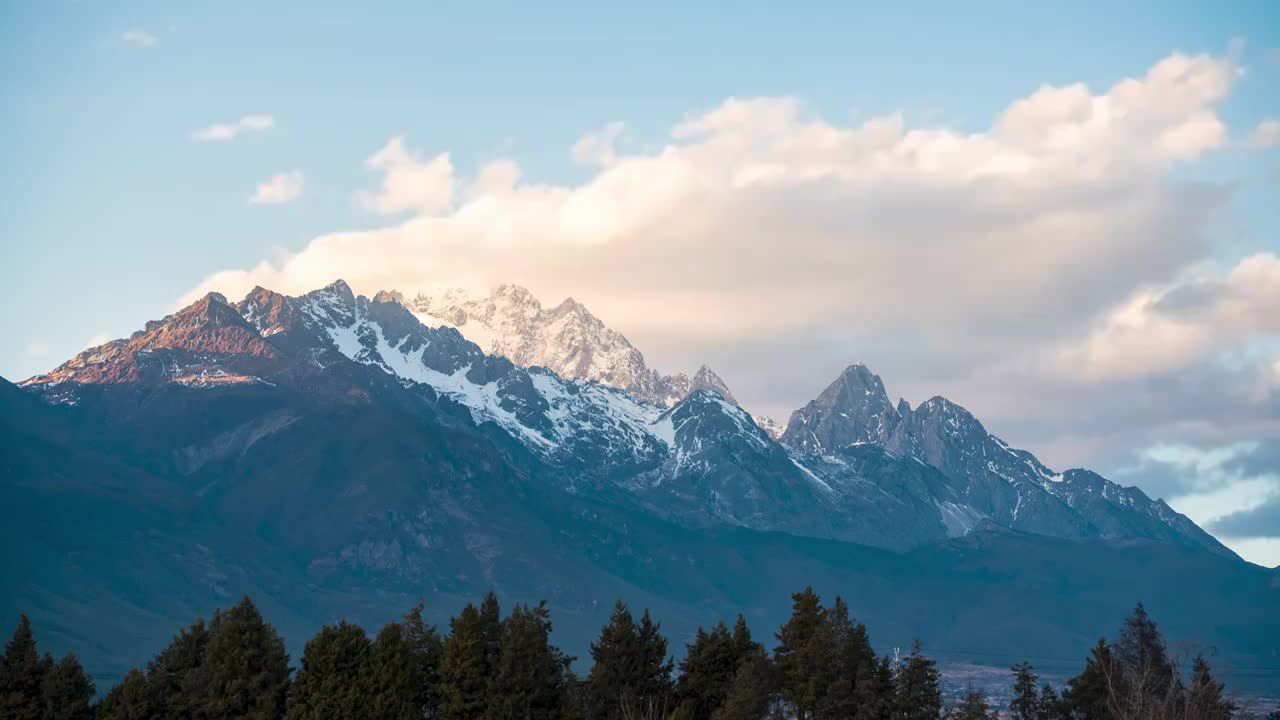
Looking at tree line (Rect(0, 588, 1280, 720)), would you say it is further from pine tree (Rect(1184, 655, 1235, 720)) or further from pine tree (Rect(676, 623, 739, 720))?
pine tree (Rect(1184, 655, 1235, 720))

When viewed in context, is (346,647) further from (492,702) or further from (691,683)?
(691,683)

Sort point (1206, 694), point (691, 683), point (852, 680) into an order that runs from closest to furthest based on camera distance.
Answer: point (1206, 694)
point (852, 680)
point (691, 683)

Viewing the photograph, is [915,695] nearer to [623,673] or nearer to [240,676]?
[623,673]

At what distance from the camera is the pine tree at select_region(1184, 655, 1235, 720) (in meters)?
140

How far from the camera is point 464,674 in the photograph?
18025 cm

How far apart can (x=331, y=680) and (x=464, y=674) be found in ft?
53.1

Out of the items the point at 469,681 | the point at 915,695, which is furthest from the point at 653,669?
the point at 915,695

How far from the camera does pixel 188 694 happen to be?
173 meters

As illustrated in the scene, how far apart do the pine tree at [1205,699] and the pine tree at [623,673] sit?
205 feet

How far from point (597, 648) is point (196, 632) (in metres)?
49.5

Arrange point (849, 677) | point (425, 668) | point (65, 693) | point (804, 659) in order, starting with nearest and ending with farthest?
point (65, 693)
point (849, 677)
point (804, 659)
point (425, 668)

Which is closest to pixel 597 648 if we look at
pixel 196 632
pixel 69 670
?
pixel 196 632

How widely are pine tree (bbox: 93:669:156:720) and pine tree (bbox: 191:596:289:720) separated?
5658 mm

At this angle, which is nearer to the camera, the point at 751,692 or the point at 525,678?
the point at 751,692
